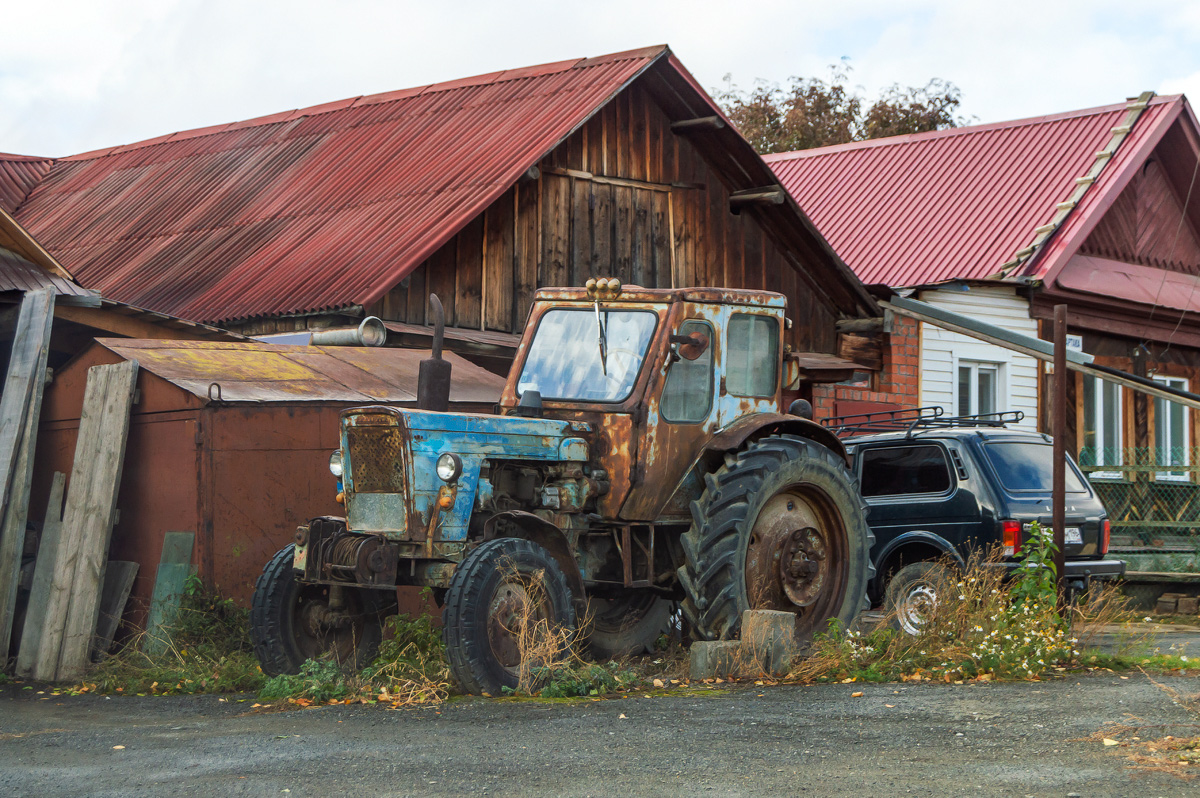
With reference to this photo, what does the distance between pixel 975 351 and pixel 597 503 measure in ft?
38.2

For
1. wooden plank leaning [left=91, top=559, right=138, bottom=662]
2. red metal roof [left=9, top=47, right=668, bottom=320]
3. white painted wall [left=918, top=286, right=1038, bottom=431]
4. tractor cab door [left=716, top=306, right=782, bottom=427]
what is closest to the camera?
tractor cab door [left=716, top=306, right=782, bottom=427]

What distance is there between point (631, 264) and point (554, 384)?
7004 mm

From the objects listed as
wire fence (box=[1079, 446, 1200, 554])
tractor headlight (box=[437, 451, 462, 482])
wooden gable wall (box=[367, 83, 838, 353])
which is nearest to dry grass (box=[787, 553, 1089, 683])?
tractor headlight (box=[437, 451, 462, 482])

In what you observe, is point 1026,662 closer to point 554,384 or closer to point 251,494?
point 554,384

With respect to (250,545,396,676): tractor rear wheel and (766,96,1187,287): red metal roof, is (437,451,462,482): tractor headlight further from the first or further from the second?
(766,96,1187,287): red metal roof

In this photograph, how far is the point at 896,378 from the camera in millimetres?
17984

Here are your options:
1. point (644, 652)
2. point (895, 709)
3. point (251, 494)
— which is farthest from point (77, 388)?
point (895, 709)

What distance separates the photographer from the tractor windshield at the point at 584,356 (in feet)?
28.9

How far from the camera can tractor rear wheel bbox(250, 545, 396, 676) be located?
324 inches

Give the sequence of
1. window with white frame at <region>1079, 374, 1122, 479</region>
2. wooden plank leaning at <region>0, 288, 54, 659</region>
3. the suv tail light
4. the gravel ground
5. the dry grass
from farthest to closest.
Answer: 1. window with white frame at <region>1079, 374, 1122, 479</region>
2. the suv tail light
3. wooden plank leaning at <region>0, 288, 54, 659</region>
4. the dry grass
5. the gravel ground

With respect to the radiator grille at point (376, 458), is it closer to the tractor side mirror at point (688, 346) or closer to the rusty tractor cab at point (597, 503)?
the rusty tractor cab at point (597, 503)

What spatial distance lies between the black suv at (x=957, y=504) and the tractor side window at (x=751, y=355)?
7.05 feet

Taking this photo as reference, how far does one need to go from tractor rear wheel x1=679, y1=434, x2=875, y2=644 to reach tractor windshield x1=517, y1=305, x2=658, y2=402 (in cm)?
83

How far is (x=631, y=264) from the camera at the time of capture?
15.8 metres
